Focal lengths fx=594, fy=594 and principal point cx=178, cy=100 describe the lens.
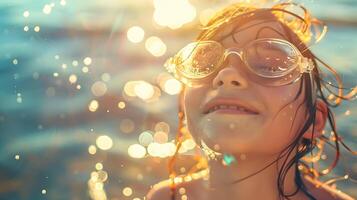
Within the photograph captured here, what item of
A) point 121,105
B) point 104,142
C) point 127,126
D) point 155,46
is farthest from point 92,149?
point 155,46

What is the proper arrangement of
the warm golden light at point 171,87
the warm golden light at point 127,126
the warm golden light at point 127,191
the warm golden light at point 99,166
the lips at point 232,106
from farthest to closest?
the warm golden light at point 171,87, the warm golden light at point 127,126, the warm golden light at point 99,166, the warm golden light at point 127,191, the lips at point 232,106

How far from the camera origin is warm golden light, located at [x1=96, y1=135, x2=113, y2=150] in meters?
4.62

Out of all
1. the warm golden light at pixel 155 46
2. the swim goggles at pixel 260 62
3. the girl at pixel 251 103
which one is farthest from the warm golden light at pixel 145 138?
the swim goggles at pixel 260 62

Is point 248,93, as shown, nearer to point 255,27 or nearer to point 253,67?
point 253,67

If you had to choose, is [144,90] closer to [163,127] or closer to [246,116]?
[163,127]

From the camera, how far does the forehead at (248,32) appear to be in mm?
2851

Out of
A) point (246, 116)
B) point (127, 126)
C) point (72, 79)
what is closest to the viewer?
point (246, 116)

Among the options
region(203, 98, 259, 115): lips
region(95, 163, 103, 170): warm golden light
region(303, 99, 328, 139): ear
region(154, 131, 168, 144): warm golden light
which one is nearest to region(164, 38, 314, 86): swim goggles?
region(203, 98, 259, 115): lips

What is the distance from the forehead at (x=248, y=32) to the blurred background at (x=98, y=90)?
4.38 ft

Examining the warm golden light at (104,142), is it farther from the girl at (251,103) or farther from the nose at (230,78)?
the nose at (230,78)

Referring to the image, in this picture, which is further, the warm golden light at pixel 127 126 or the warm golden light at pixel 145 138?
the warm golden light at pixel 127 126

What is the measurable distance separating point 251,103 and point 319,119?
528 millimetres

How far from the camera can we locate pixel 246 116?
103 inches

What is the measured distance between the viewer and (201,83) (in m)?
2.84
